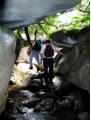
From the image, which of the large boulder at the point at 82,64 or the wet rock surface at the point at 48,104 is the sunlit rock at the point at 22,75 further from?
the large boulder at the point at 82,64

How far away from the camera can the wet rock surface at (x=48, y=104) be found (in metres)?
5.43

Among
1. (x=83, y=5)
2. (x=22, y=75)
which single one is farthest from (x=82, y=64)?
(x=22, y=75)

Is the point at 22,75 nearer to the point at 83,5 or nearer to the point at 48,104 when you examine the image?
the point at 48,104

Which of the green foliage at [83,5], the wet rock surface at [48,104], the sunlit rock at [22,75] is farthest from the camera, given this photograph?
the sunlit rock at [22,75]

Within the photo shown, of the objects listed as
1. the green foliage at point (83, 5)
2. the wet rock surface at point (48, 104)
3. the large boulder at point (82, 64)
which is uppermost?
the green foliage at point (83, 5)

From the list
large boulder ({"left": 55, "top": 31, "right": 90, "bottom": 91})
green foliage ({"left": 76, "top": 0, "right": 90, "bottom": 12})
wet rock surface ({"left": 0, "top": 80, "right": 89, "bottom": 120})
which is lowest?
wet rock surface ({"left": 0, "top": 80, "right": 89, "bottom": 120})

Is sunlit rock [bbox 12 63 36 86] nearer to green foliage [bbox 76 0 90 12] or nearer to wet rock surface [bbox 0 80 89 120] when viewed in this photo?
wet rock surface [bbox 0 80 89 120]

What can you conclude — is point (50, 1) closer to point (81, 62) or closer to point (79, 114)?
point (81, 62)

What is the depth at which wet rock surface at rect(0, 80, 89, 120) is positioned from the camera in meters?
5.43

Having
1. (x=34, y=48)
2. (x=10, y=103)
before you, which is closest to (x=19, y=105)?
(x=10, y=103)

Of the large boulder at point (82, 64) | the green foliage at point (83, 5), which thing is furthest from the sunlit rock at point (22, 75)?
the green foliage at point (83, 5)

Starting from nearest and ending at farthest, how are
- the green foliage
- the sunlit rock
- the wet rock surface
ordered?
the wet rock surface
the green foliage
the sunlit rock

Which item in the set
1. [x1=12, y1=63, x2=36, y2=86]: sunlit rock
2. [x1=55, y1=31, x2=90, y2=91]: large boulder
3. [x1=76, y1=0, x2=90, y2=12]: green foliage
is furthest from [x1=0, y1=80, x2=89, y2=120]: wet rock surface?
[x1=76, y1=0, x2=90, y2=12]: green foliage

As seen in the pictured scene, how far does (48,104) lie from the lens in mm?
6105
